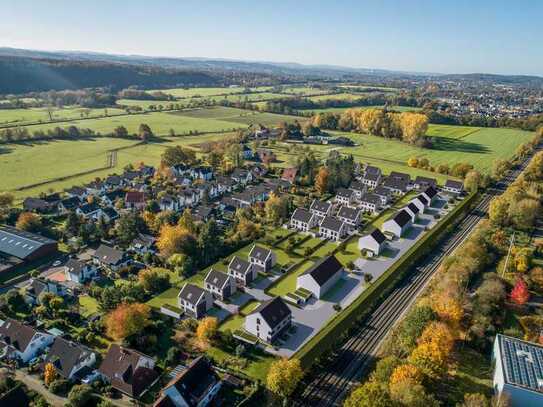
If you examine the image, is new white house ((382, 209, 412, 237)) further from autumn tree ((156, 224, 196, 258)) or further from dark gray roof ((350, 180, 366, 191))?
autumn tree ((156, 224, 196, 258))

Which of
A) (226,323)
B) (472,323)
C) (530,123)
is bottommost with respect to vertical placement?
(226,323)

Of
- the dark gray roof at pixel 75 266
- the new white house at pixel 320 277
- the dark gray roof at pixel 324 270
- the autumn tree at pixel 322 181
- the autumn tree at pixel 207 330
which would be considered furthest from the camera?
the autumn tree at pixel 322 181

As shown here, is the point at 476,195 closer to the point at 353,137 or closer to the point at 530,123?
the point at 353,137

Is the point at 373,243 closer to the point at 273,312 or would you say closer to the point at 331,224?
the point at 331,224

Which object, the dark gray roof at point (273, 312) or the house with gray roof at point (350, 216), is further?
the house with gray roof at point (350, 216)

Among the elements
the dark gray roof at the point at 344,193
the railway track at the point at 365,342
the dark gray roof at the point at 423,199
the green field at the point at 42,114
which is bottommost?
the railway track at the point at 365,342

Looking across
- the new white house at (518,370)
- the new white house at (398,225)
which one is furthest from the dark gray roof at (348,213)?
the new white house at (518,370)

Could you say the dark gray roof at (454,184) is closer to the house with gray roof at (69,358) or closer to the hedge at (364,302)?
the hedge at (364,302)

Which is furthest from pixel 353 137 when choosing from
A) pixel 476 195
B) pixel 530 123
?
pixel 530 123
